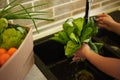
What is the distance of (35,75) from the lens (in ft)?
2.75

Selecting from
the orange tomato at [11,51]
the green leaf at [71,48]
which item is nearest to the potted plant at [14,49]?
the orange tomato at [11,51]

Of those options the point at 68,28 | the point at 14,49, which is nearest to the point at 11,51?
the point at 14,49

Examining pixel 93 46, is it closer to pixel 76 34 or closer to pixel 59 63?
pixel 76 34

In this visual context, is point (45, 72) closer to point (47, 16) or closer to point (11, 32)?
point (11, 32)

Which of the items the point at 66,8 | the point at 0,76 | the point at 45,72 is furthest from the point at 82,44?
the point at 0,76

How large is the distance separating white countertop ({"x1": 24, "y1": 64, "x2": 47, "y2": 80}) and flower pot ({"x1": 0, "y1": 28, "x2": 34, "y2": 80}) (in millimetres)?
59

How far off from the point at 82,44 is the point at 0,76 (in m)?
0.41

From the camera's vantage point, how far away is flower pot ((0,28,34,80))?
0.63m

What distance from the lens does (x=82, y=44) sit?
0.91 metres

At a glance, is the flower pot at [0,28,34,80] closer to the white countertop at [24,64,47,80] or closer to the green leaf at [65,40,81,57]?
the white countertop at [24,64,47,80]

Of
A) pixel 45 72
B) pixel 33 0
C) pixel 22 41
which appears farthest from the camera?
pixel 33 0

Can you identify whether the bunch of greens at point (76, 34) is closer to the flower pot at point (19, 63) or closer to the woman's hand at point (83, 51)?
the woman's hand at point (83, 51)

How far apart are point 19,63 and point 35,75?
169 millimetres

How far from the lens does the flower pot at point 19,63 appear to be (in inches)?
24.7
